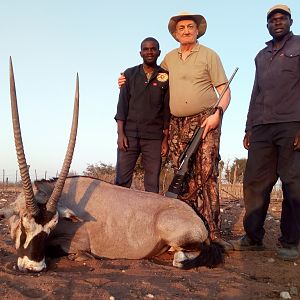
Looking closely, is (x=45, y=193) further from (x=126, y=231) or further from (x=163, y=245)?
(x=163, y=245)

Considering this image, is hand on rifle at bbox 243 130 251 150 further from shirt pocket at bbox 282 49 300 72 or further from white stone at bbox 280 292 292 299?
white stone at bbox 280 292 292 299

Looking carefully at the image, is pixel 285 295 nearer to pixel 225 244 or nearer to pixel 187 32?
pixel 225 244

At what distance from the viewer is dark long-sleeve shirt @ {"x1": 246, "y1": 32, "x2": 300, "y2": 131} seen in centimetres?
587

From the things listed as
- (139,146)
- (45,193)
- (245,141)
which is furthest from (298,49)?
(45,193)

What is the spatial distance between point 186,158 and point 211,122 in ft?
2.07

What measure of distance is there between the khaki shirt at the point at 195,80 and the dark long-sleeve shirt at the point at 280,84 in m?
0.59

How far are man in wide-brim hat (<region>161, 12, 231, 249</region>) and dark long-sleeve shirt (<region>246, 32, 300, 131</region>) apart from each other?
0.55 metres

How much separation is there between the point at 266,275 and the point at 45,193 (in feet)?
8.62

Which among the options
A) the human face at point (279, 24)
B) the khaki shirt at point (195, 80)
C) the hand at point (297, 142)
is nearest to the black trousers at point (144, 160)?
the khaki shirt at point (195, 80)

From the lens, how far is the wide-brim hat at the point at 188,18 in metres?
6.57

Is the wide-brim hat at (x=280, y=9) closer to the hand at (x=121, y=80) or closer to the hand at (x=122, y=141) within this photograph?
the hand at (x=121, y=80)

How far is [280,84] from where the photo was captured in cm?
598

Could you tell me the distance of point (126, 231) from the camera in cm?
566

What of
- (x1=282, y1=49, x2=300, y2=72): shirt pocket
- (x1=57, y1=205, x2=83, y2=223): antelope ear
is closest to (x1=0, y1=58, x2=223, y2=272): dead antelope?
(x1=57, y1=205, x2=83, y2=223): antelope ear
